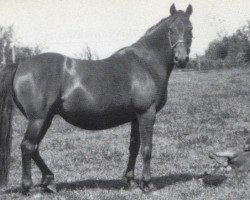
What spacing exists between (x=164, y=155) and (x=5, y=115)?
463 cm

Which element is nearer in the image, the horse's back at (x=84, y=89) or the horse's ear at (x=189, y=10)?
the horse's back at (x=84, y=89)

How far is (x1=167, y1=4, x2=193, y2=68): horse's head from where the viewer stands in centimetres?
775

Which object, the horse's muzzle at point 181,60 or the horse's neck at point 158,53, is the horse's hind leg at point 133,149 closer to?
the horse's neck at point 158,53

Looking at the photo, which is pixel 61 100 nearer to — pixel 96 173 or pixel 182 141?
pixel 96 173

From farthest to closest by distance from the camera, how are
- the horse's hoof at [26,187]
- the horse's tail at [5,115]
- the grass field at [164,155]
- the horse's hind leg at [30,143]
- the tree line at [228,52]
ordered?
the tree line at [228,52] → the grass field at [164,155] → the horse's hoof at [26,187] → the horse's tail at [5,115] → the horse's hind leg at [30,143]

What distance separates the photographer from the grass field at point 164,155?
Answer: 7.94m

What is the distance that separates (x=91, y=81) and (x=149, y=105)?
1031mm

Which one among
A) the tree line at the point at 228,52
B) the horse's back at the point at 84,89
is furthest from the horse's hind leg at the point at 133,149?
the tree line at the point at 228,52

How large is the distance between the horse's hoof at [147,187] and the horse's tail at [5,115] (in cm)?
228

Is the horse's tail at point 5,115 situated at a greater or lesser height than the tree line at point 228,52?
greater

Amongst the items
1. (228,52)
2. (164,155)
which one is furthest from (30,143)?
(228,52)

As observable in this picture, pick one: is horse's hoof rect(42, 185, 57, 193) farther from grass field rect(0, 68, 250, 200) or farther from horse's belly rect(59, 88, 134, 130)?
horse's belly rect(59, 88, 134, 130)

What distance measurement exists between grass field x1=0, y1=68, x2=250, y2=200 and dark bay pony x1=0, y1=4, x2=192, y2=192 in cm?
66

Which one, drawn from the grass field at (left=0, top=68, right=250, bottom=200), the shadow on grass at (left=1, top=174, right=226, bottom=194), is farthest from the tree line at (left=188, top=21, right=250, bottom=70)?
the shadow on grass at (left=1, top=174, right=226, bottom=194)
